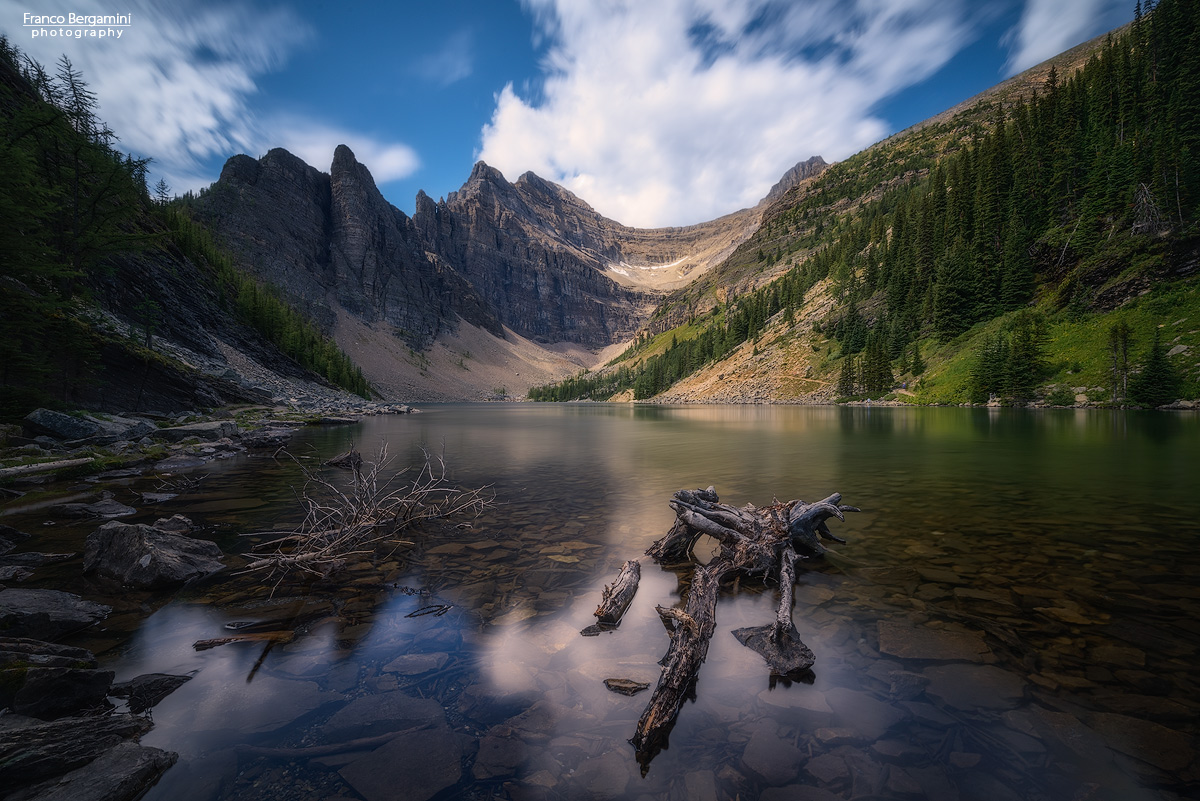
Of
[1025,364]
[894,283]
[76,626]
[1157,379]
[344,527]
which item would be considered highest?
[894,283]

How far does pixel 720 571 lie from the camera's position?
25.4 ft

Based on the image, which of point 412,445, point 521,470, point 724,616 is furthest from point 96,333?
point 724,616

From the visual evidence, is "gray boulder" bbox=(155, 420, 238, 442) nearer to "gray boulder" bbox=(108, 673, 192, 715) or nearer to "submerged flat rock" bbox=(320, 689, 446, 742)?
"gray boulder" bbox=(108, 673, 192, 715)

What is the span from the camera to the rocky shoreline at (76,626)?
352 cm

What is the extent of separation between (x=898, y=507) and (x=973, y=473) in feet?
26.4

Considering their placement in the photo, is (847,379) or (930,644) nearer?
(930,644)

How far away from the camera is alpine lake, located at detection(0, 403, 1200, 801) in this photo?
393cm

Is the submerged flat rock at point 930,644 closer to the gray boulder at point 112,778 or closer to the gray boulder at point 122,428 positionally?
the gray boulder at point 112,778

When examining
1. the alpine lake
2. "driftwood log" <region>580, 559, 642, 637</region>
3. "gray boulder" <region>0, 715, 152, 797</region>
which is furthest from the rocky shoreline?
"driftwood log" <region>580, 559, 642, 637</region>

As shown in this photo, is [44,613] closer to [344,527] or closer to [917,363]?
[344,527]

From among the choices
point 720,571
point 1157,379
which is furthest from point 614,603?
point 1157,379

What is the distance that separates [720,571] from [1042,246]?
9419 cm

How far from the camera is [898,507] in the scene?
44.4ft

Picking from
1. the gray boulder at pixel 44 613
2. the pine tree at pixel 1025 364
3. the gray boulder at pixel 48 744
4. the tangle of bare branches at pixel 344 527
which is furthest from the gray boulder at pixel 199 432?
the pine tree at pixel 1025 364
